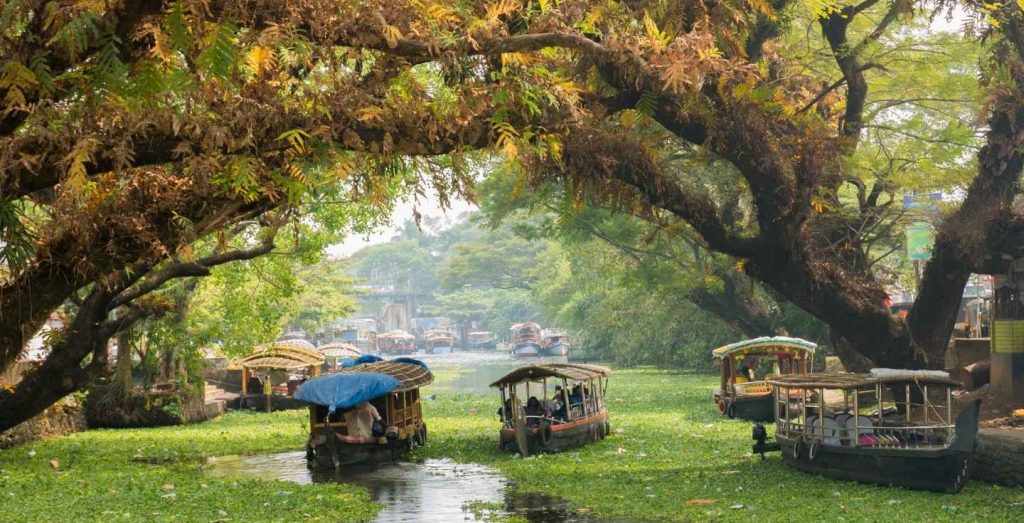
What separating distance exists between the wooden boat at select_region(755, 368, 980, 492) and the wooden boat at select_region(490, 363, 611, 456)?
4086 millimetres

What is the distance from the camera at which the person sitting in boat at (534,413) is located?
20327 mm

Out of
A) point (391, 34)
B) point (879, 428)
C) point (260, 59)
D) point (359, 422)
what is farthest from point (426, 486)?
point (391, 34)

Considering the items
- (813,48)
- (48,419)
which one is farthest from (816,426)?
(48,419)

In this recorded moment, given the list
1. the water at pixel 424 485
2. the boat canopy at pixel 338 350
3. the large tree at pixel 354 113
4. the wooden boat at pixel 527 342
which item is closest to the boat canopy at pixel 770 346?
the large tree at pixel 354 113

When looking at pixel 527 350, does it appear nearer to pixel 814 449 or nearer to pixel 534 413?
pixel 534 413

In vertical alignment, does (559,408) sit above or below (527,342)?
below

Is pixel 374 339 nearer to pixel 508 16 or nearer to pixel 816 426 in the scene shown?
pixel 816 426

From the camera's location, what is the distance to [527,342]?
3253 inches

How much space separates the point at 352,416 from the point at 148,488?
15.3 ft

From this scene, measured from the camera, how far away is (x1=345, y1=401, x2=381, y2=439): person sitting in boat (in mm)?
19438

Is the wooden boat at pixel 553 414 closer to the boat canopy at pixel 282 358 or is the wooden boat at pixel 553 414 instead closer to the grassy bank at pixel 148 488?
the grassy bank at pixel 148 488

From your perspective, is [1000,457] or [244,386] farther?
[244,386]

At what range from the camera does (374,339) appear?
320 feet

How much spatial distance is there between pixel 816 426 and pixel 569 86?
791 centimetres
